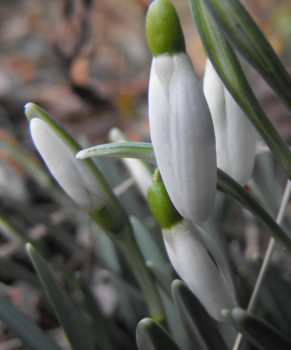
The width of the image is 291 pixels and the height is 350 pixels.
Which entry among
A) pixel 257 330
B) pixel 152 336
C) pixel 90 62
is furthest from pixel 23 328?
pixel 90 62

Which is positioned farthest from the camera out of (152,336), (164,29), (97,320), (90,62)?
(90,62)

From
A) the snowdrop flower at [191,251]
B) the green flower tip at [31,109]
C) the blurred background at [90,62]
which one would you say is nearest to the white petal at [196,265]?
the snowdrop flower at [191,251]

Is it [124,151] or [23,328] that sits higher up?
[124,151]

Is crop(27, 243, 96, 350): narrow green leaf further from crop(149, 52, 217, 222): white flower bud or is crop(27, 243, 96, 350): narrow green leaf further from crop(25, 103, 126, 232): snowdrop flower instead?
crop(149, 52, 217, 222): white flower bud

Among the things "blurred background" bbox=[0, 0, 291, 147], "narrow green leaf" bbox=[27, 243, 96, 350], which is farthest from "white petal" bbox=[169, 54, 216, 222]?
"blurred background" bbox=[0, 0, 291, 147]

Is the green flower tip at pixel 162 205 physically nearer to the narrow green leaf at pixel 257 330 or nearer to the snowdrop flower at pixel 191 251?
the snowdrop flower at pixel 191 251

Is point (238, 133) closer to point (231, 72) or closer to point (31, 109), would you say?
point (231, 72)

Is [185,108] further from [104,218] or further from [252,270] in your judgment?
[252,270]
